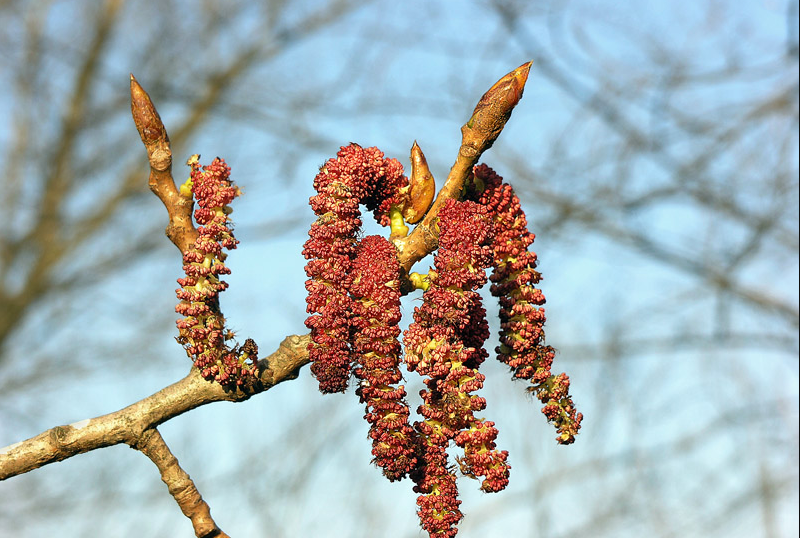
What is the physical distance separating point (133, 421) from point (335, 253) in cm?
59

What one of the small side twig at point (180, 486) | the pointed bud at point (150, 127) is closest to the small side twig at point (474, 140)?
the pointed bud at point (150, 127)

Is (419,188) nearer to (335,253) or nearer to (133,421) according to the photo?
(335,253)

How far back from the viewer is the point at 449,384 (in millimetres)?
1432

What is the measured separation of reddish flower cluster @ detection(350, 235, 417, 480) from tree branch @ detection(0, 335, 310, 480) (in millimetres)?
248

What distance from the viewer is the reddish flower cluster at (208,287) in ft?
5.05

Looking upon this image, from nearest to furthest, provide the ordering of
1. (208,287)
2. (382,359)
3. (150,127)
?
(382,359) < (208,287) < (150,127)

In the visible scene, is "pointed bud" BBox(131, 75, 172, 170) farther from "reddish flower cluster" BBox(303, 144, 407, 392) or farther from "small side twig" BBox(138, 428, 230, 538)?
"small side twig" BBox(138, 428, 230, 538)

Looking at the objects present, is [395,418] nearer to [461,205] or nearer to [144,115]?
[461,205]

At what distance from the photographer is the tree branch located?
5.50 feet

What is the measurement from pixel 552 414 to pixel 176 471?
77 centimetres

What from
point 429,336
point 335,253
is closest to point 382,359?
point 429,336

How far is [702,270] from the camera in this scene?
23.4ft

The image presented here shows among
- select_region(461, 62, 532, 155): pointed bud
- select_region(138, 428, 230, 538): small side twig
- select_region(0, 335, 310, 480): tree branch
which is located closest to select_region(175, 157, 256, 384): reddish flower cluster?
select_region(0, 335, 310, 480): tree branch

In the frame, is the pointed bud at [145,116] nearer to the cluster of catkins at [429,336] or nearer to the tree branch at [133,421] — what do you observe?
the cluster of catkins at [429,336]
